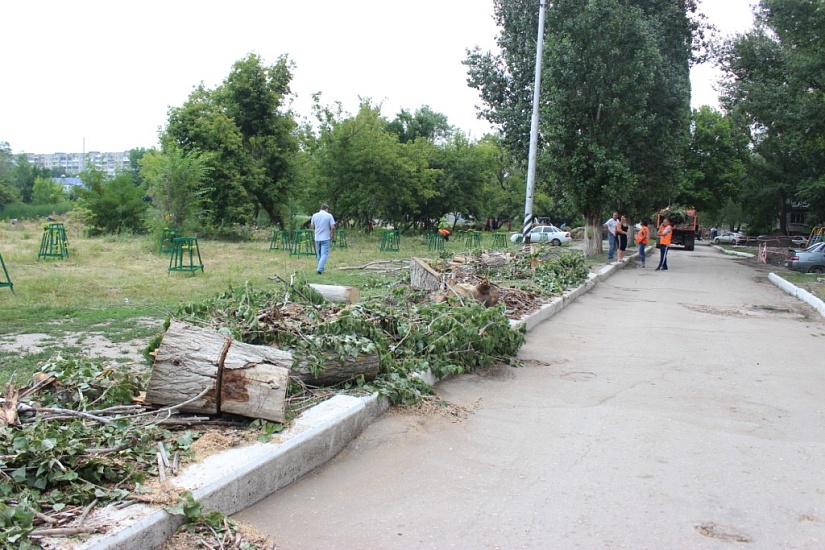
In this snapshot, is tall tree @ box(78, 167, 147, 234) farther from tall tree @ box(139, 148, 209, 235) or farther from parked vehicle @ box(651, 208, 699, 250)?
parked vehicle @ box(651, 208, 699, 250)

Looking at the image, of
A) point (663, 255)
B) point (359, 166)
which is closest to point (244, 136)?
point (359, 166)

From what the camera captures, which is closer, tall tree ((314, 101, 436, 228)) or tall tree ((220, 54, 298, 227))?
tall tree ((220, 54, 298, 227))

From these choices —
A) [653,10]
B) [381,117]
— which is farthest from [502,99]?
[381,117]

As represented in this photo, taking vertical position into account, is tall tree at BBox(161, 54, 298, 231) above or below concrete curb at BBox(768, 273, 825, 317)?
above

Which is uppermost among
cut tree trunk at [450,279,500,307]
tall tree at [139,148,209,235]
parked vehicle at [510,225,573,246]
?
tall tree at [139,148,209,235]

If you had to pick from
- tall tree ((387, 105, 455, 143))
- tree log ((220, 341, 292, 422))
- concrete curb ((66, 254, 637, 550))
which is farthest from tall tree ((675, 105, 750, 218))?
tree log ((220, 341, 292, 422))

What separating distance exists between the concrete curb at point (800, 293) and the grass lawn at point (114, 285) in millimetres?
8686

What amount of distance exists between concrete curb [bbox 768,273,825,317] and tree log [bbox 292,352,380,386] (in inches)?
425

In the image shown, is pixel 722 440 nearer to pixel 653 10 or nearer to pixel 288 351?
pixel 288 351

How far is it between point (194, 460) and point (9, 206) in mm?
61603

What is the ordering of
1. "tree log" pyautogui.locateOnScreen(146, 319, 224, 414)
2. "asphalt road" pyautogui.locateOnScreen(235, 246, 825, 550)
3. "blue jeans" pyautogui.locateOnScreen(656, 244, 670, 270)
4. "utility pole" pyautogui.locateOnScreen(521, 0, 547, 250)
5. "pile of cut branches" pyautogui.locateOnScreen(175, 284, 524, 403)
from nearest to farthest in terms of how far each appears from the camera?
"asphalt road" pyautogui.locateOnScreen(235, 246, 825, 550) < "tree log" pyautogui.locateOnScreen(146, 319, 224, 414) < "pile of cut branches" pyautogui.locateOnScreen(175, 284, 524, 403) < "blue jeans" pyautogui.locateOnScreen(656, 244, 670, 270) < "utility pole" pyautogui.locateOnScreen(521, 0, 547, 250)

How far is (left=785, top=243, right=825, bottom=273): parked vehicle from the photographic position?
74.3ft

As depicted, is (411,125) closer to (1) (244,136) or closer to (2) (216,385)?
(1) (244,136)

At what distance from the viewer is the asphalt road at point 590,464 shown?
372 centimetres
